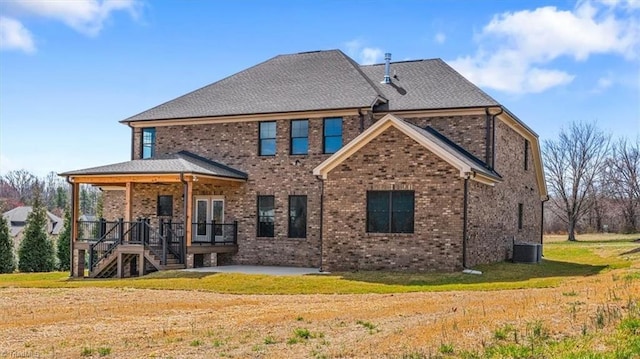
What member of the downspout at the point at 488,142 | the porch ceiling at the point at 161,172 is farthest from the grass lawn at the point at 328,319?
the downspout at the point at 488,142

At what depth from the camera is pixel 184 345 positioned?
372 inches

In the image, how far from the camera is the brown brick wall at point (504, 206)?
2147cm

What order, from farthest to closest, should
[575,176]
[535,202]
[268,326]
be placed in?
1. [575,176]
2. [535,202]
3. [268,326]

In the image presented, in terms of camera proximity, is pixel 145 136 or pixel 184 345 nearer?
pixel 184 345

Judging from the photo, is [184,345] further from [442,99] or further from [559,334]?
[442,99]

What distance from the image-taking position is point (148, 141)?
91.0 feet

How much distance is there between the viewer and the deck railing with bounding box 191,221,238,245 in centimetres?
2531

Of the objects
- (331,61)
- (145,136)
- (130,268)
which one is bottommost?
(130,268)

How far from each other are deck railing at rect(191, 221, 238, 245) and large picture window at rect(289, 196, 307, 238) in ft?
7.57

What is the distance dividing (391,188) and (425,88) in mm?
6097

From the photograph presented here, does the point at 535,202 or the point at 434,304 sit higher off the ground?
the point at 535,202

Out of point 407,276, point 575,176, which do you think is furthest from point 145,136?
point 575,176

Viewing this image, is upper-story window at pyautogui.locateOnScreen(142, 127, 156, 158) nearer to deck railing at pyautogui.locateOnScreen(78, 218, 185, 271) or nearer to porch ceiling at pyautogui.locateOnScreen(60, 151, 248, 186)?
porch ceiling at pyautogui.locateOnScreen(60, 151, 248, 186)

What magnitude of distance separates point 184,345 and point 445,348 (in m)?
3.72
